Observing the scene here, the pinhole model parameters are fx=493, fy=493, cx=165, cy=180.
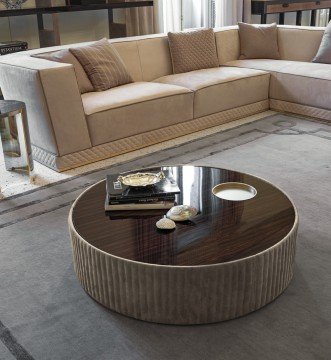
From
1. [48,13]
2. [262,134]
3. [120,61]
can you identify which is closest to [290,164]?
[262,134]

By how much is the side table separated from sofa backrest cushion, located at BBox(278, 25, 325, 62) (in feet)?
9.22

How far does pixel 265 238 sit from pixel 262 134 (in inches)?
87.5

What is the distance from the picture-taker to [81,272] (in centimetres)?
195

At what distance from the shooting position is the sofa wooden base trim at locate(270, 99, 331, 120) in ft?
13.7

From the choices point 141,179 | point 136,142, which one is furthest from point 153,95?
Result: point 141,179

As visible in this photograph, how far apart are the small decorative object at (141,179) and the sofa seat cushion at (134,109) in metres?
1.17

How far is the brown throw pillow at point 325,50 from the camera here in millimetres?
4426

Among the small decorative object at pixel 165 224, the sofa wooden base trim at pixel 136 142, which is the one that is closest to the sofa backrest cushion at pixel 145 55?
the sofa wooden base trim at pixel 136 142

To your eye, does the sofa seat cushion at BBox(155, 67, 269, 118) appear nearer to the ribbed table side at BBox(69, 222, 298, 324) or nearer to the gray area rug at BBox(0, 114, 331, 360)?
the gray area rug at BBox(0, 114, 331, 360)

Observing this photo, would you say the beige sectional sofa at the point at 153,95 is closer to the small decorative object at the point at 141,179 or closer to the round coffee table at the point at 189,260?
the small decorative object at the point at 141,179

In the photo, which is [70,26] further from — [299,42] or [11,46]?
[299,42]

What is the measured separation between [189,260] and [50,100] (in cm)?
180

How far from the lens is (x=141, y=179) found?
221 cm

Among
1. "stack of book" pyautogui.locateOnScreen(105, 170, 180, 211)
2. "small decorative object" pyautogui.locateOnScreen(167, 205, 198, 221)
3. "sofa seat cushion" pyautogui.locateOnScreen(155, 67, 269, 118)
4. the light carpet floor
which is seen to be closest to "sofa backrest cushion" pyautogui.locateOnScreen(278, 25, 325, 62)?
"sofa seat cushion" pyautogui.locateOnScreen(155, 67, 269, 118)
